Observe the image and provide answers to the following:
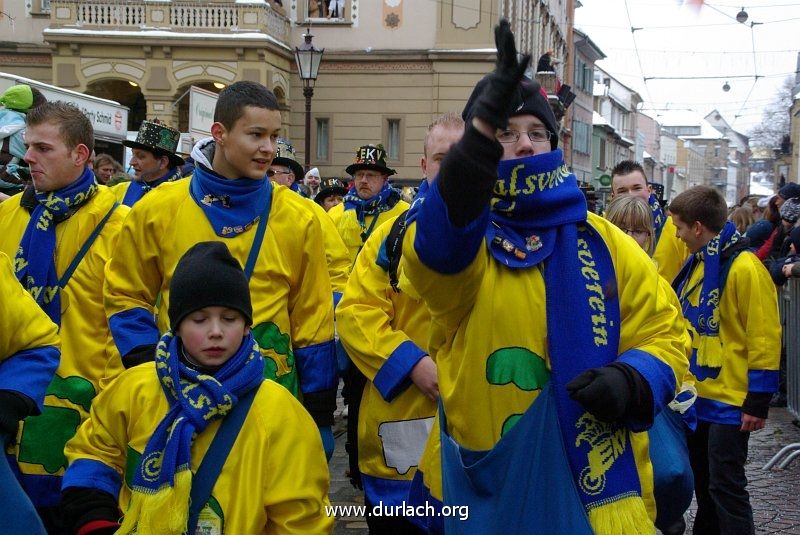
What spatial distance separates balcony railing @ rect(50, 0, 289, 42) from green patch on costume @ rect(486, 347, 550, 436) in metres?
28.7

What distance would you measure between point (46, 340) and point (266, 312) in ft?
3.71

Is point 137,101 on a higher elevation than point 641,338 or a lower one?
higher

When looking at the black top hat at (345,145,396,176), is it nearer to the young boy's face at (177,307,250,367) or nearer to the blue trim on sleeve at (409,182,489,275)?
the young boy's face at (177,307,250,367)

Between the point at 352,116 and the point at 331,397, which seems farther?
the point at 352,116

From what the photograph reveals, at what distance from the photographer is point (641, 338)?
2.92m

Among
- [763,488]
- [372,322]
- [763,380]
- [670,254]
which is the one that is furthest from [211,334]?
[763,488]

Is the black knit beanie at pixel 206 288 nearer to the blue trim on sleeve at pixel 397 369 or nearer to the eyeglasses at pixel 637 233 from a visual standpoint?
the blue trim on sleeve at pixel 397 369

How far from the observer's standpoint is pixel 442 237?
2467mm

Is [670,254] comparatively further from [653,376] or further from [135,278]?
[653,376]

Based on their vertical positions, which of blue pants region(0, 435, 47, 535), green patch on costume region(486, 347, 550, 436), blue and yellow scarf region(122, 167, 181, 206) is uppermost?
blue and yellow scarf region(122, 167, 181, 206)

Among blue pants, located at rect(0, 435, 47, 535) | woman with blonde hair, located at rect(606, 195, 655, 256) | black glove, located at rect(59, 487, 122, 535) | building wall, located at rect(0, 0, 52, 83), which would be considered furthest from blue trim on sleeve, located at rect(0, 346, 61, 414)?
building wall, located at rect(0, 0, 52, 83)

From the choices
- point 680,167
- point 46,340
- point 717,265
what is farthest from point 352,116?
point 680,167

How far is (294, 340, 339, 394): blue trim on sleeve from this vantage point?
4379 mm

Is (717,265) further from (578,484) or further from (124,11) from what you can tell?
(124,11)
